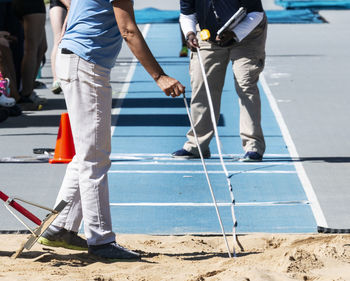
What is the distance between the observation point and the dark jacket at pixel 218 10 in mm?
9344

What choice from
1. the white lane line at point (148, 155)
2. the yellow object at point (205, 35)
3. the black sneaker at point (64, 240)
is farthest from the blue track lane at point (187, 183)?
the yellow object at point (205, 35)

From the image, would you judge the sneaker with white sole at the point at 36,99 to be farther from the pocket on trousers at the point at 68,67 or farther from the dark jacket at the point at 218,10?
the pocket on trousers at the point at 68,67

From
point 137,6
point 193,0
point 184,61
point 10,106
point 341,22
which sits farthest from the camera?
point 137,6

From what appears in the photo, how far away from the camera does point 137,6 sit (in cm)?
3197

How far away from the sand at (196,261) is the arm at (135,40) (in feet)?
3.70

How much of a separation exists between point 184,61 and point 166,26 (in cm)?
748

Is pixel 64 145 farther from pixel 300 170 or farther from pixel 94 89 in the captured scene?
pixel 94 89

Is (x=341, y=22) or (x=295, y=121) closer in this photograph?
(x=295, y=121)

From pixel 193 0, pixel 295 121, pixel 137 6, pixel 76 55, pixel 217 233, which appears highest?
pixel 76 55

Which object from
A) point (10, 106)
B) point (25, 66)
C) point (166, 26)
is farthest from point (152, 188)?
point (166, 26)

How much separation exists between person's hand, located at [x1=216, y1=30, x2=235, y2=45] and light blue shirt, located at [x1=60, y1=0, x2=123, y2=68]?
11.1 feet

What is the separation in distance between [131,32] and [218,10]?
12.1 ft

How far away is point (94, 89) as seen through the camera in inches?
237

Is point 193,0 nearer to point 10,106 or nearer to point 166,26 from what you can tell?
point 10,106
